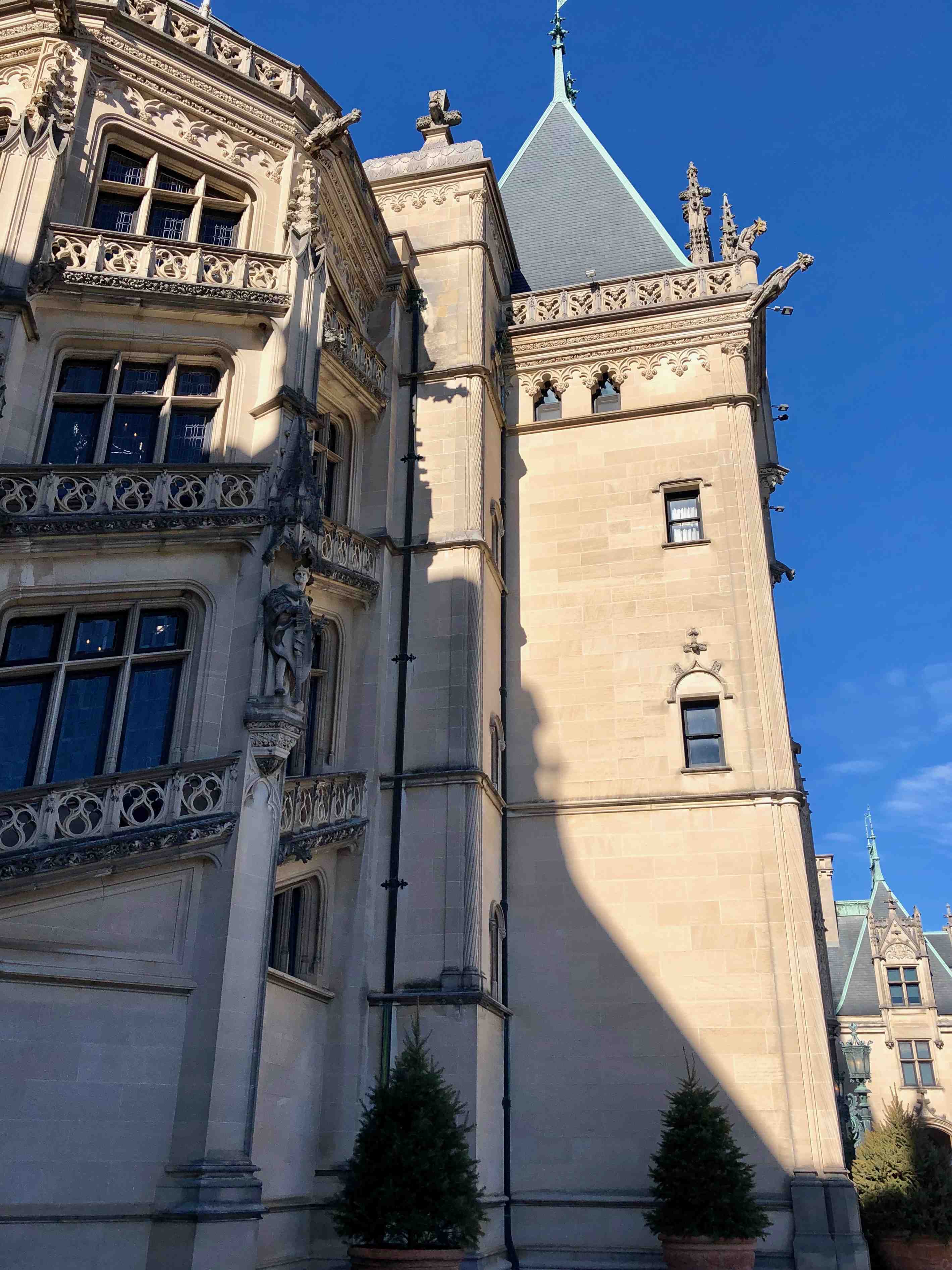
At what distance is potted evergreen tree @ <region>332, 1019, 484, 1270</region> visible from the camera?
11508mm

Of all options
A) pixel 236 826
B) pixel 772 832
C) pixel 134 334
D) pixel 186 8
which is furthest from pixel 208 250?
pixel 772 832

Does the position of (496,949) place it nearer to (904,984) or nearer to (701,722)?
(701,722)

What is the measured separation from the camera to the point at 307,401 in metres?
14.6

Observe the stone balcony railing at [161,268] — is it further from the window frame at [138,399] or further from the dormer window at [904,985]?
the dormer window at [904,985]

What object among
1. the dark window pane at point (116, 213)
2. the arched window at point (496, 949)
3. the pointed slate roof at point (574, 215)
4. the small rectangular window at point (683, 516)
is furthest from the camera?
the pointed slate roof at point (574, 215)

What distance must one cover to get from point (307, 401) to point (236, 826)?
222 inches

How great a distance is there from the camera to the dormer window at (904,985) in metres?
48.1

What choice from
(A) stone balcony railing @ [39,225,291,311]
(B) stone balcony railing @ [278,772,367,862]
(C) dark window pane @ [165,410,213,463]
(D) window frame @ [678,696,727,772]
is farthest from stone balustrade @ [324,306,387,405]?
(D) window frame @ [678,696,727,772]

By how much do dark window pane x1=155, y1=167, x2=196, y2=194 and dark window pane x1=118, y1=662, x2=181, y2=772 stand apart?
7290 millimetres

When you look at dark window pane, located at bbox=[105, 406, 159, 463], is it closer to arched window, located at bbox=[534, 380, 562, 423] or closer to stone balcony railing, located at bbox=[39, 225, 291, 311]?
stone balcony railing, located at bbox=[39, 225, 291, 311]

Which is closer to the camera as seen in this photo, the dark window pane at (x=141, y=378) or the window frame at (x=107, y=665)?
the window frame at (x=107, y=665)

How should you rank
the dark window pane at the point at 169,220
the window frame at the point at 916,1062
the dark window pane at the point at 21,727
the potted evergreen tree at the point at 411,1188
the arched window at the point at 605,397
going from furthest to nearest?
1. the window frame at the point at 916,1062
2. the arched window at the point at 605,397
3. the dark window pane at the point at 169,220
4. the dark window pane at the point at 21,727
5. the potted evergreen tree at the point at 411,1188

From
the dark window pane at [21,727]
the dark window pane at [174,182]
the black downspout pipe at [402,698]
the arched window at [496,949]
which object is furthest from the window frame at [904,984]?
the dark window pane at [21,727]

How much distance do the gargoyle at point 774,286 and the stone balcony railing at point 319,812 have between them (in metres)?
11.6
